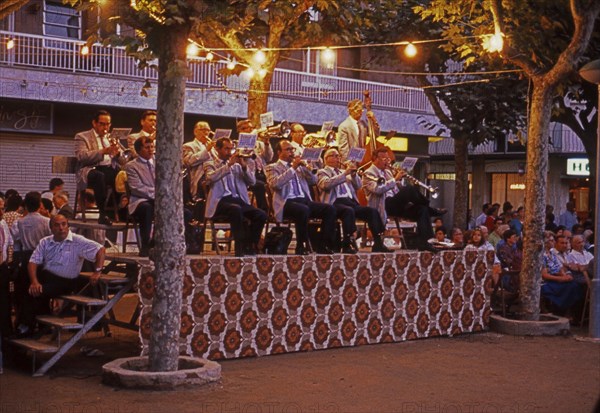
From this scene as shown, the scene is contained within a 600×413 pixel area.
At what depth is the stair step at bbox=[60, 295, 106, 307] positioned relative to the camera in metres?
11.7

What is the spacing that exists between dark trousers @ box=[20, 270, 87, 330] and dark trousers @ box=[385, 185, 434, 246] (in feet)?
18.1

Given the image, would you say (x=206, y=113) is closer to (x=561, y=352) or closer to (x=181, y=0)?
(x=561, y=352)

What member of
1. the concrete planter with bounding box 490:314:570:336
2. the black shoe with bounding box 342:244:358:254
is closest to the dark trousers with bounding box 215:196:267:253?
the black shoe with bounding box 342:244:358:254

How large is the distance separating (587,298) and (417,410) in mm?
8078

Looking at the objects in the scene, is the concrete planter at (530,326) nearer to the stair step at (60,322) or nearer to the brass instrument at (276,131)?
the brass instrument at (276,131)

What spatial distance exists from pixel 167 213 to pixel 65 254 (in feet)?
6.18

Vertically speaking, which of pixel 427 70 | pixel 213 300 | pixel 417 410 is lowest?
pixel 417 410


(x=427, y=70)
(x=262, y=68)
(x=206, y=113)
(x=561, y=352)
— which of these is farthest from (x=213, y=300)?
(x=427, y=70)

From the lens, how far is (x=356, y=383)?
11.4 metres

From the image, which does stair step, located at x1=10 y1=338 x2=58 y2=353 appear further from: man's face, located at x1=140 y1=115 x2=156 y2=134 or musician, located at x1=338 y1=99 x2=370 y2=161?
musician, located at x1=338 y1=99 x2=370 y2=161

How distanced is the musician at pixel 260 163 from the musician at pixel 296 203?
54cm

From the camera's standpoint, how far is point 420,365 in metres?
12.8

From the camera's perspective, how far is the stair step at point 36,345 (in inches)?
444

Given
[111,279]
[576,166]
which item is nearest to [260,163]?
[111,279]
